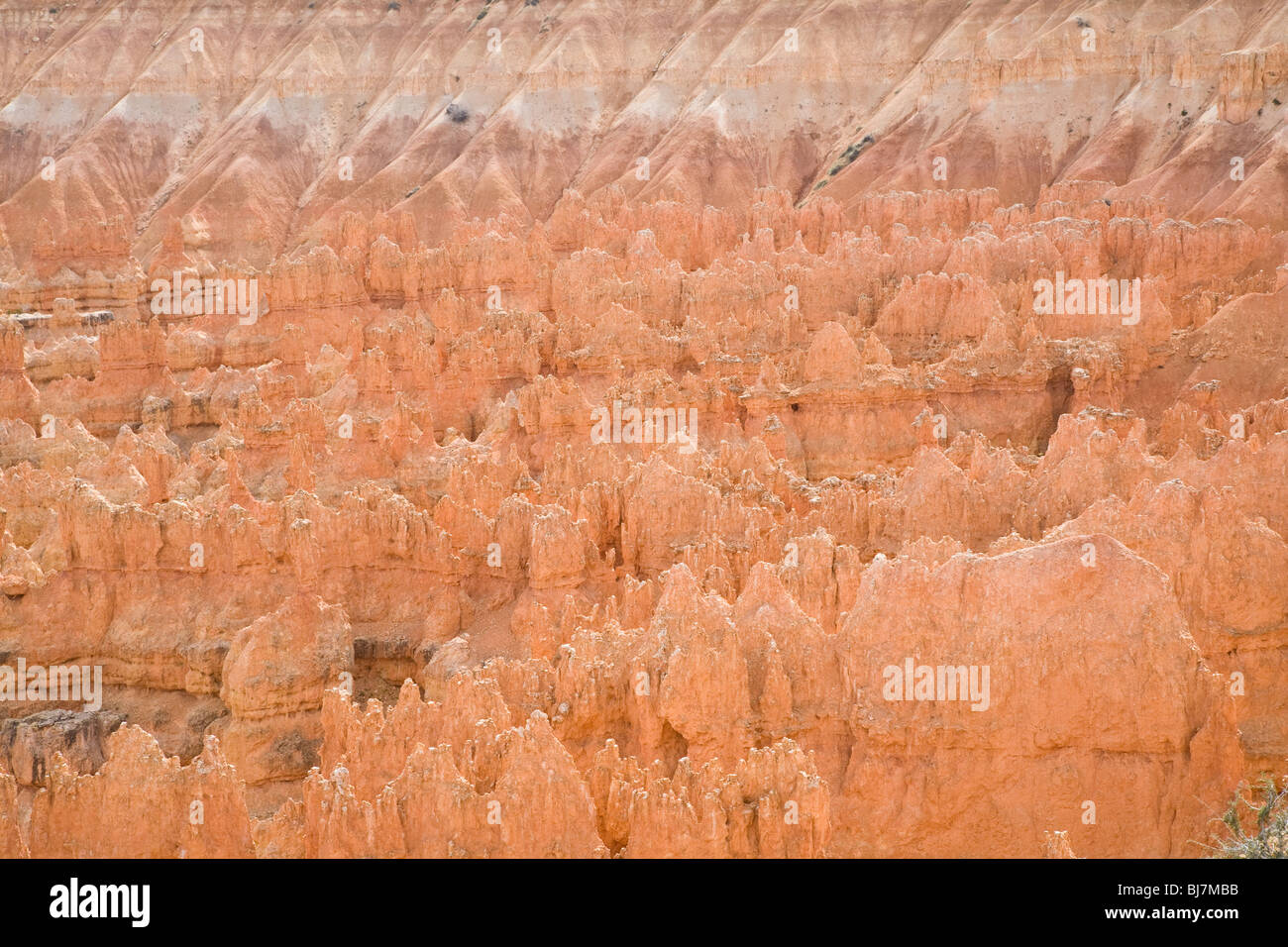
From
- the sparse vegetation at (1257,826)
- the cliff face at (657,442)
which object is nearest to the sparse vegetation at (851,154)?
the cliff face at (657,442)

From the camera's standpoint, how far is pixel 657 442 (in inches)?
1521

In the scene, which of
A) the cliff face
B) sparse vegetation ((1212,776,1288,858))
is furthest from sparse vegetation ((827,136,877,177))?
sparse vegetation ((1212,776,1288,858))

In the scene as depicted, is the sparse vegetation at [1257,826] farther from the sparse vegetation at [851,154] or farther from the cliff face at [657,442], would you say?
the sparse vegetation at [851,154]

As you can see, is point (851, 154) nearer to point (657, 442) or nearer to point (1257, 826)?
point (657, 442)

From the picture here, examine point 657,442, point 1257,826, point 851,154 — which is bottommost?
point 1257,826

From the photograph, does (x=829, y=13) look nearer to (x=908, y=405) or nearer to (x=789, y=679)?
(x=908, y=405)

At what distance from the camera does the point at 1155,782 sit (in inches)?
700

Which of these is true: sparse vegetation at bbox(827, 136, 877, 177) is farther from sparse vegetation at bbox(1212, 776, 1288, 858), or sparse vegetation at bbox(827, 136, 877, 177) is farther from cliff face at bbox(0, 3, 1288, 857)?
sparse vegetation at bbox(1212, 776, 1288, 858)

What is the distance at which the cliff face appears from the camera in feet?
58.7

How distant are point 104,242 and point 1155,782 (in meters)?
63.4

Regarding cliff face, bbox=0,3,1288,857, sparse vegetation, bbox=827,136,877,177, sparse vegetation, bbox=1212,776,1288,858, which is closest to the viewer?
sparse vegetation, bbox=1212,776,1288,858

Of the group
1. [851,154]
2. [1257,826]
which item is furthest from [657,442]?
[851,154]

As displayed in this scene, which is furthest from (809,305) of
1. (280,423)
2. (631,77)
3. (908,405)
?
(631,77)

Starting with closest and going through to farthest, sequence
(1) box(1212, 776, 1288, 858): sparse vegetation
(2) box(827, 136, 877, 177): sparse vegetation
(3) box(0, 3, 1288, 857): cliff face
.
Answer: (1) box(1212, 776, 1288, 858): sparse vegetation → (3) box(0, 3, 1288, 857): cliff face → (2) box(827, 136, 877, 177): sparse vegetation
